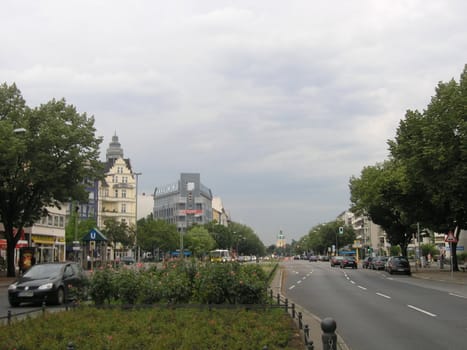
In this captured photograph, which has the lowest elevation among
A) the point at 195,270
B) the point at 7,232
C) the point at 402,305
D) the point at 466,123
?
the point at 402,305

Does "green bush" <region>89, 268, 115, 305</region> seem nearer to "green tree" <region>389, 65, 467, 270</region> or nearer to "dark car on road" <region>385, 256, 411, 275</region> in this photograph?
"green tree" <region>389, 65, 467, 270</region>

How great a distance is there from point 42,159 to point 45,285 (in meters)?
19.9

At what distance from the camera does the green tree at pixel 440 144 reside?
37.0 m

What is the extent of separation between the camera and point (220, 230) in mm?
145750

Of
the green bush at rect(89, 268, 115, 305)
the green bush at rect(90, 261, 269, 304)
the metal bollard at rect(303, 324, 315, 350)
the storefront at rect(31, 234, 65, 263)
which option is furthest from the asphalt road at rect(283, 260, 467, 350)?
the storefront at rect(31, 234, 65, 263)

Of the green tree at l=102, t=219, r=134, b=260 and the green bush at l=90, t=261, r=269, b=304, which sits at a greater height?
the green tree at l=102, t=219, r=134, b=260

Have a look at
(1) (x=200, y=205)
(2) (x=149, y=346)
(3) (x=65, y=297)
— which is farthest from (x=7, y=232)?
(1) (x=200, y=205)

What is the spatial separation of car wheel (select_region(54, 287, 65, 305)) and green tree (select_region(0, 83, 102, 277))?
58.5 feet

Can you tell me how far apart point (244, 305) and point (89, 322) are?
4.15m

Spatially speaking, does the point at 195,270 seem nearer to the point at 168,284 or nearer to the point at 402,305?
the point at 168,284

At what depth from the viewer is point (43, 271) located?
811 inches

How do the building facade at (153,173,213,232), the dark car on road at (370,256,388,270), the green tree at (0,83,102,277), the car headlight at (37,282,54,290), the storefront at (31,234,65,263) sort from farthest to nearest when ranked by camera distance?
the building facade at (153,173,213,232) → the storefront at (31,234,65,263) → the dark car on road at (370,256,388,270) → the green tree at (0,83,102,277) → the car headlight at (37,282,54,290)

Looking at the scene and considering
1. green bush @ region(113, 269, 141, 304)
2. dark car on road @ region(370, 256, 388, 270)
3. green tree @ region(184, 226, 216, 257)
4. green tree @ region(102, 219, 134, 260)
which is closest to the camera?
green bush @ region(113, 269, 141, 304)

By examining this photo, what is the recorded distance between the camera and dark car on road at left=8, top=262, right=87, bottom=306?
19.3 meters
